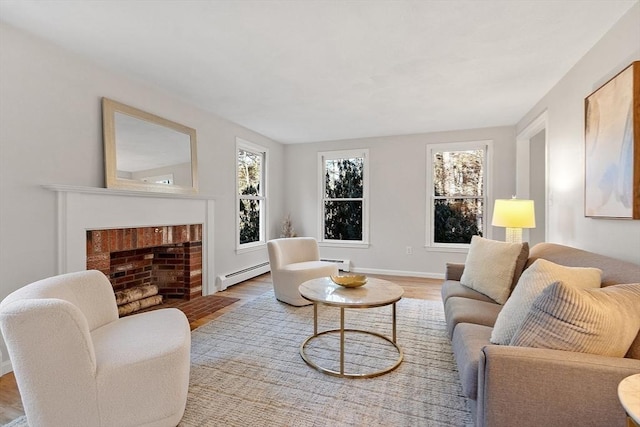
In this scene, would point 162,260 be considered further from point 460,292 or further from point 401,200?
point 401,200

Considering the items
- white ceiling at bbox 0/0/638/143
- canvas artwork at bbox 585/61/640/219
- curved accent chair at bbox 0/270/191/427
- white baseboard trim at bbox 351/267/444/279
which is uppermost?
white ceiling at bbox 0/0/638/143

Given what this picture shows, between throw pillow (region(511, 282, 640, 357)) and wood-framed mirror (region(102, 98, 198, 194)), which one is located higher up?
wood-framed mirror (region(102, 98, 198, 194))

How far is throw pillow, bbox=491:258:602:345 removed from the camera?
4.94 feet

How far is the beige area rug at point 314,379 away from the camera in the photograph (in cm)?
168

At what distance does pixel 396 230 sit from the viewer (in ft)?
17.2

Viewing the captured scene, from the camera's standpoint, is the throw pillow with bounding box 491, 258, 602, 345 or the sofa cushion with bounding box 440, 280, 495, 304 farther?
the sofa cushion with bounding box 440, 280, 495, 304

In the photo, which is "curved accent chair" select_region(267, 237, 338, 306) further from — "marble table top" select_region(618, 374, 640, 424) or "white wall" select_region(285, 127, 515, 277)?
"marble table top" select_region(618, 374, 640, 424)

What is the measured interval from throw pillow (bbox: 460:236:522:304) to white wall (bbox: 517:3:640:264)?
57cm

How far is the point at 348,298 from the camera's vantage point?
7.04 feet

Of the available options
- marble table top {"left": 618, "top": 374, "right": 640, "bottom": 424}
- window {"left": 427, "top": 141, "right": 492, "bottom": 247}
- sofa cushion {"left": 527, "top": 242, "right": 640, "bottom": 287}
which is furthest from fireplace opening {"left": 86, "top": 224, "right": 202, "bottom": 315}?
window {"left": 427, "top": 141, "right": 492, "bottom": 247}

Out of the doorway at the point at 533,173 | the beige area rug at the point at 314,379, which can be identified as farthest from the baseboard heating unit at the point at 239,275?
the doorway at the point at 533,173

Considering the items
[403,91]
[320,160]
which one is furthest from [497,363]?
[320,160]

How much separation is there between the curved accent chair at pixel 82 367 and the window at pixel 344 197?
4150 mm

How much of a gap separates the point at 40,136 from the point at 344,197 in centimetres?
421
